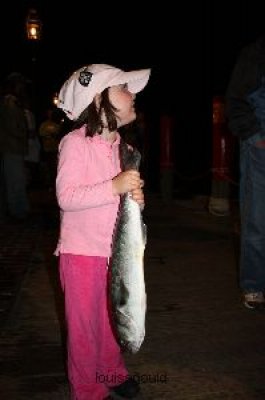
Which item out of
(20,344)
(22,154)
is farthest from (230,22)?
(20,344)

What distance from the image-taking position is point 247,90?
4.30 m

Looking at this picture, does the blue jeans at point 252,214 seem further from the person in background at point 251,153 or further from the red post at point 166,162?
the red post at point 166,162

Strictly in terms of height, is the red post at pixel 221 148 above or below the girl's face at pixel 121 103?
below

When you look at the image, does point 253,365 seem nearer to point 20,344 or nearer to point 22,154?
point 20,344

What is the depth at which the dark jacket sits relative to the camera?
4.26 m

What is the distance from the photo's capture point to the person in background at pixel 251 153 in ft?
14.1

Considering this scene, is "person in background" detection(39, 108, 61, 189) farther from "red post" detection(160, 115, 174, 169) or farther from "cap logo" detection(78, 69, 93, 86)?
"cap logo" detection(78, 69, 93, 86)

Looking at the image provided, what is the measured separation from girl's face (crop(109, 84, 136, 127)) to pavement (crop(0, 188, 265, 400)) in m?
1.48

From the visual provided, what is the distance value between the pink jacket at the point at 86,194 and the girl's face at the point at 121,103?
0.15m

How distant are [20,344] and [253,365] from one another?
149 centimetres

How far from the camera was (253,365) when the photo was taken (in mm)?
3498
